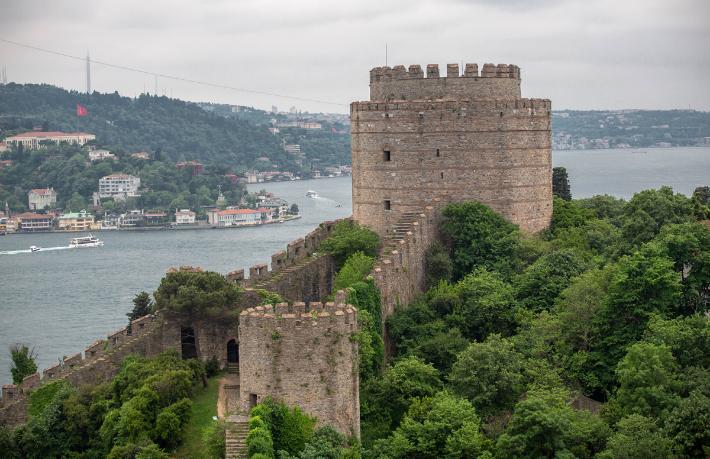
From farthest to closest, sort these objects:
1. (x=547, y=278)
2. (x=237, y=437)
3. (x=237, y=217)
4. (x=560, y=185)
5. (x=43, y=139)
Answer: (x=43, y=139) → (x=237, y=217) → (x=560, y=185) → (x=547, y=278) → (x=237, y=437)

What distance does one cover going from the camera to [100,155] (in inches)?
7136

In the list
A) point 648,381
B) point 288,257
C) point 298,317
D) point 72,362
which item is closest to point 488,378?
point 648,381

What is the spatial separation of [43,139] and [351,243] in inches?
6234

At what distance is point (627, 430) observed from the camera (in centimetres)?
2398

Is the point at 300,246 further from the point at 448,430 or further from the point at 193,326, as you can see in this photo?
the point at 448,430

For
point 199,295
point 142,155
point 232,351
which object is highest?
point 142,155

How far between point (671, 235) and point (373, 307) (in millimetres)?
7634

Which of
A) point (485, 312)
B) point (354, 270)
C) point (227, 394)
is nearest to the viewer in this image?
point (227, 394)

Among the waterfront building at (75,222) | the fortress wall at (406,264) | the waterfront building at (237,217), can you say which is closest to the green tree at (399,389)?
the fortress wall at (406,264)

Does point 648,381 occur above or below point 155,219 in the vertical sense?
above

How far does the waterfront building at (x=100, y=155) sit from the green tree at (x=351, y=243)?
14262cm

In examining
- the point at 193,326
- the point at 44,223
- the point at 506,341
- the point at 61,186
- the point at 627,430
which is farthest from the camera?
the point at 61,186

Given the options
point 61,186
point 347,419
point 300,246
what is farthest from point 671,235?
point 61,186

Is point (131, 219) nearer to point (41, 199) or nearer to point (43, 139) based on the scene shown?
point (41, 199)
